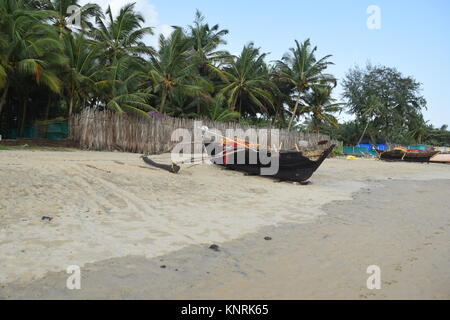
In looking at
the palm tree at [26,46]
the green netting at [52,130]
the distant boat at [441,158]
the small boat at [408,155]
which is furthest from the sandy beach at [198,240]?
the distant boat at [441,158]

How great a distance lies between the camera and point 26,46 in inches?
527

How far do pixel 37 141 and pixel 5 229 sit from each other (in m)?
10.8

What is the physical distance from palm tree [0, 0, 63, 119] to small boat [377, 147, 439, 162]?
70.3ft

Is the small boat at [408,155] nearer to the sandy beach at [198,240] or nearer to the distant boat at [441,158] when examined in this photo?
the distant boat at [441,158]

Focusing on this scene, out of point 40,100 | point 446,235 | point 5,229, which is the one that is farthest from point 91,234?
point 40,100

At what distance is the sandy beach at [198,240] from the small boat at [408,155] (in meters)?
19.2

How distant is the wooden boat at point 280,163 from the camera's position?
9117mm

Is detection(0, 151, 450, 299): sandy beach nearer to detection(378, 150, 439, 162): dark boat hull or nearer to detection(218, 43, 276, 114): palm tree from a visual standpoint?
detection(218, 43, 276, 114): palm tree

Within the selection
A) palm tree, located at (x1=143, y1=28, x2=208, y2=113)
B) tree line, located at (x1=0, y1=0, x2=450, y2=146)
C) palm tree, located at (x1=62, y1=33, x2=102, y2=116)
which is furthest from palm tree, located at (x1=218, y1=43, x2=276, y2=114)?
palm tree, located at (x1=62, y1=33, x2=102, y2=116)

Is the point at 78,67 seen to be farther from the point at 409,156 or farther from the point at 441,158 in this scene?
the point at 441,158

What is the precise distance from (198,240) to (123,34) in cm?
1888

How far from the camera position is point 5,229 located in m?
3.66
